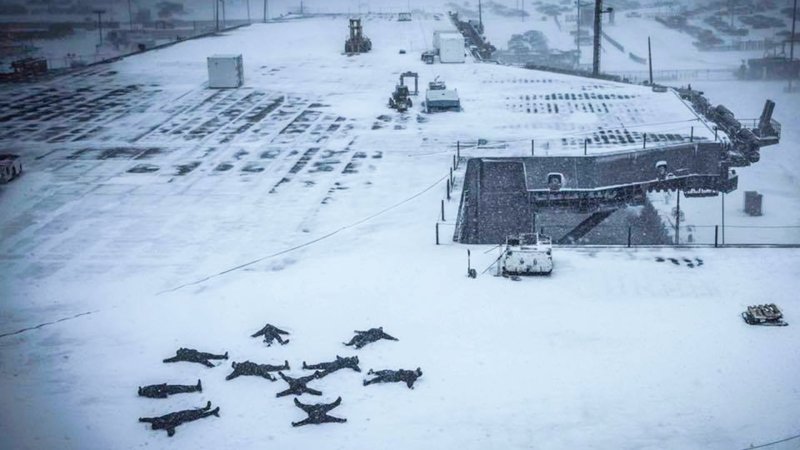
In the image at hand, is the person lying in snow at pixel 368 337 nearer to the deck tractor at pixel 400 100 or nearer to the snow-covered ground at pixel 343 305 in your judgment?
the snow-covered ground at pixel 343 305

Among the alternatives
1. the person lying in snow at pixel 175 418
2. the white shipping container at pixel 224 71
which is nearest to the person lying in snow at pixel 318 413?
the person lying in snow at pixel 175 418

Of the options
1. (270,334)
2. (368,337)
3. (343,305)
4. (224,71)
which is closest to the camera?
(368,337)

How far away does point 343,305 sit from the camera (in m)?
24.3

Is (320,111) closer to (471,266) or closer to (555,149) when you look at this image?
(555,149)

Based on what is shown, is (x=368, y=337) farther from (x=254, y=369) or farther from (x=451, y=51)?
(x=451, y=51)

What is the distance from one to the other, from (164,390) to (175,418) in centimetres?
134

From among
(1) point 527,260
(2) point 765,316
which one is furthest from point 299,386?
(2) point 765,316

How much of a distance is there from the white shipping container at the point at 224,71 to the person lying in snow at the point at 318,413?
37313mm

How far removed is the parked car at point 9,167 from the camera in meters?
35.1

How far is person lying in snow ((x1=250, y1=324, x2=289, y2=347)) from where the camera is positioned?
22055mm

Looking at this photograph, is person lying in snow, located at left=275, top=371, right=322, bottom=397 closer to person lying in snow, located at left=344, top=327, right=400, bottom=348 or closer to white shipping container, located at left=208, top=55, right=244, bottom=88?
person lying in snow, located at left=344, top=327, right=400, bottom=348

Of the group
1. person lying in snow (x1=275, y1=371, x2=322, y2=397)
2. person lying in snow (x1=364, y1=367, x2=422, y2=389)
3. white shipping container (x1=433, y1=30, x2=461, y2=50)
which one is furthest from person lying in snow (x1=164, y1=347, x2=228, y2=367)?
white shipping container (x1=433, y1=30, x2=461, y2=50)

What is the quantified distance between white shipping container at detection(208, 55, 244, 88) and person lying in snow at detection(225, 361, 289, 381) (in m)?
35.3

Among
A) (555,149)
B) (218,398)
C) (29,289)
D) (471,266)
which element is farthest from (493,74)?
(218,398)
